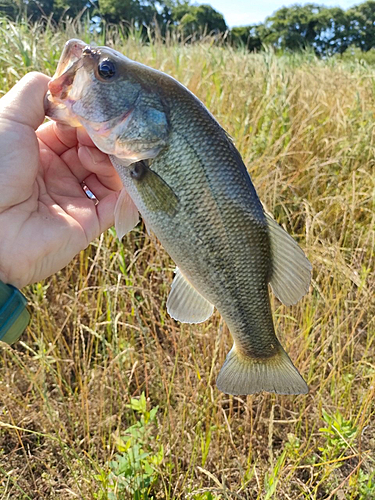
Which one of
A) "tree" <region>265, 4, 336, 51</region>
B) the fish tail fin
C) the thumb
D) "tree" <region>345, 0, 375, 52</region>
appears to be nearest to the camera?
the fish tail fin

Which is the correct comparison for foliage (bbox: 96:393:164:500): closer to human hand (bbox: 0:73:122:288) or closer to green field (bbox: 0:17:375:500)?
green field (bbox: 0:17:375:500)

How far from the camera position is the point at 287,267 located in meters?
1.43

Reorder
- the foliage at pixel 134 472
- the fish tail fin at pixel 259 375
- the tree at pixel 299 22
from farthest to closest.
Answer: the tree at pixel 299 22
the foliage at pixel 134 472
the fish tail fin at pixel 259 375

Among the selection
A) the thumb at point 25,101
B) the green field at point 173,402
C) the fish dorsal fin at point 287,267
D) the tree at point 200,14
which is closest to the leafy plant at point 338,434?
the green field at point 173,402

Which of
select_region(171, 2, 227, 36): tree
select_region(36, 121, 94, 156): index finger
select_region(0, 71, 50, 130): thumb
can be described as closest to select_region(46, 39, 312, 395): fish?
select_region(0, 71, 50, 130): thumb

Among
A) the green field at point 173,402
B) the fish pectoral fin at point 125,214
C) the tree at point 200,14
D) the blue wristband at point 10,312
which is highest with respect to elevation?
the tree at point 200,14

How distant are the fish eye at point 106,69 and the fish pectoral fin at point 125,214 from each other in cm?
40

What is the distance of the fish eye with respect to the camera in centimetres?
138

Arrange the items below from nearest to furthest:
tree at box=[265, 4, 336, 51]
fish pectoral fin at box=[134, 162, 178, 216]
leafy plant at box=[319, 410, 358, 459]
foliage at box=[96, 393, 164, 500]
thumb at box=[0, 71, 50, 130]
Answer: fish pectoral fin at box=[134, 162, 178, 216] < thumb at box=[0, 71, 50, 130] < foliage at box=[96, 393, 164, 500] < leafy plant at box=[319, 410, 358, 459] < tree at box=[265, 4, 336, 51]

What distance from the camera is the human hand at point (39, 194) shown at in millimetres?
1601

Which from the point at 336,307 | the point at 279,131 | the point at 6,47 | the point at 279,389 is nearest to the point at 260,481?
Result: the point at 279,389

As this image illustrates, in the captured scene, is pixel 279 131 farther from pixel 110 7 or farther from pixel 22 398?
pixel 110 7

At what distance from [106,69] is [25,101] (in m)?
0.43

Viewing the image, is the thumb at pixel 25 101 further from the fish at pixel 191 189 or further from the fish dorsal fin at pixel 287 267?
the fish dorsal fin at pixel 287 267
